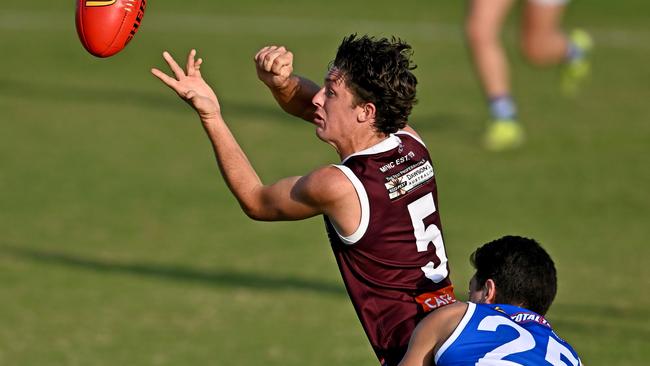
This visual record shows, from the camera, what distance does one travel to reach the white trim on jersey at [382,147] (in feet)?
15.9

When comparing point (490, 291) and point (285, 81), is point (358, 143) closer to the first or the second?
point (285, 81)

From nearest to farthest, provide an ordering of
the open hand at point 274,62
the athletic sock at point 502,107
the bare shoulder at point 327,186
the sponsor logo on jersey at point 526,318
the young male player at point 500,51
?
the sponsor logo on jersey at point 526,318
the bare shoulder at point 327,186
the open hand at point 274,62
the young male player at point 500,51
the athletic sock at point 502,107

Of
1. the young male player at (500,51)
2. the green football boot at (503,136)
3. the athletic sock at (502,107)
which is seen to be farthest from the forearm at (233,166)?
the green football boot at (503,136)

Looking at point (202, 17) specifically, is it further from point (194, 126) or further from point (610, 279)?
point (610, 279)

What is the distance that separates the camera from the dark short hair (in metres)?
4.80

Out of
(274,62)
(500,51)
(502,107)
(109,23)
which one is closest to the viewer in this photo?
(274,62)

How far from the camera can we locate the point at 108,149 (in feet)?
42.4

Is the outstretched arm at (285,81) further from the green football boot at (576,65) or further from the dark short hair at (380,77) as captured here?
the green football boot at (576,65)

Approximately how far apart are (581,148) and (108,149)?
480 cm

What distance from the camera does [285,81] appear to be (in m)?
5.40

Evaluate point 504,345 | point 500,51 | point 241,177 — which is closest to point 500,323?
point 504,345

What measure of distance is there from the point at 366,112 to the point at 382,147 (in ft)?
0.49

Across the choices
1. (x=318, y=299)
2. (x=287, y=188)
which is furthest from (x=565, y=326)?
(x=287, y=188)

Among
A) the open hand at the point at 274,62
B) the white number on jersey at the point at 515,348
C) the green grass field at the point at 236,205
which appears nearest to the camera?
the white number on jersey at the point at 515,348
